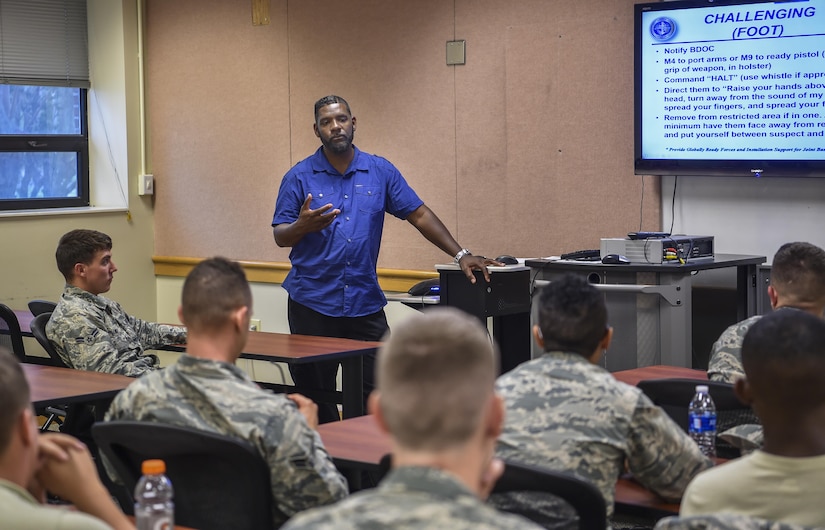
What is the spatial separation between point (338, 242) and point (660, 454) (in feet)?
10.4

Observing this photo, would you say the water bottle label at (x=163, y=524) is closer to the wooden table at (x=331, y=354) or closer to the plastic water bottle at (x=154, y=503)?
the plastic water bottle at (x=154, y=503)

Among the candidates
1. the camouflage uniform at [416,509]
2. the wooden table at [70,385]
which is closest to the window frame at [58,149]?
the wooden table at [70,385]

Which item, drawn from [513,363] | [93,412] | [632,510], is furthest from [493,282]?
[632,510]

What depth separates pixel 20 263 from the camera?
23.8ft

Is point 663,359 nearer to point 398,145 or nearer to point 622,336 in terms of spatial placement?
point 622,336

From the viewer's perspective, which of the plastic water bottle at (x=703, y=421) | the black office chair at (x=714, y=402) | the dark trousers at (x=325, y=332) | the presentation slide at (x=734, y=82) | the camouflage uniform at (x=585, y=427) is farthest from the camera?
the dark trousers at (x=325, y=332)

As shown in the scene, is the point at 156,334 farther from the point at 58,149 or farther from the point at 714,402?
the point at 58,149

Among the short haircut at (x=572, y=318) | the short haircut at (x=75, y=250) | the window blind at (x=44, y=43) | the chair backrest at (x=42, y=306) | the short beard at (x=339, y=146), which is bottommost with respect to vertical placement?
the chair backrest at (x=42, y=306)

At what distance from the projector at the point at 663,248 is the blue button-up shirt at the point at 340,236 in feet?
3.54

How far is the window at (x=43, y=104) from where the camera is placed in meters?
7.35

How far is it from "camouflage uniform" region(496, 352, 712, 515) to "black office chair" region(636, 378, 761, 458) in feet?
1.79

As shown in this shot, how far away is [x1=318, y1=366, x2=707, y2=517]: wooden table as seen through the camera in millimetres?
2480

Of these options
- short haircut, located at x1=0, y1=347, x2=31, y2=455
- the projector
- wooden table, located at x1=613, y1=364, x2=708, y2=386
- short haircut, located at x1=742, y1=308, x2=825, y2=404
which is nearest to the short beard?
the projector

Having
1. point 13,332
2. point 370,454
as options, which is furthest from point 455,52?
point 370,454
